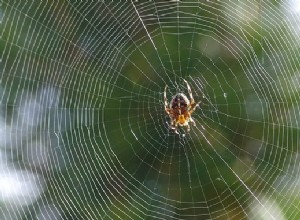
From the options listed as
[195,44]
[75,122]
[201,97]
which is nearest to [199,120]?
[201,97]

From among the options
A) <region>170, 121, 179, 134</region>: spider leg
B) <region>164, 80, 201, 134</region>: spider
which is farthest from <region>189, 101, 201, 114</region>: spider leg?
<region>170, 121, 179, 134</region>: spider leg

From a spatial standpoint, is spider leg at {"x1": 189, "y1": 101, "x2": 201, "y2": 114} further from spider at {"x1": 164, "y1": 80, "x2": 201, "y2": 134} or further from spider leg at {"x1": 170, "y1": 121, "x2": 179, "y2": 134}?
spider leg at {"x1": 170, "y1": 121, "x2": 179, "y2": 134}

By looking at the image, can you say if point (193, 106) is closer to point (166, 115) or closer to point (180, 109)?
point (180, 109)

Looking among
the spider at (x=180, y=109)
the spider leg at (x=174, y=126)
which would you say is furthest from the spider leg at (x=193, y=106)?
the spider leg at (x=174, y=126)

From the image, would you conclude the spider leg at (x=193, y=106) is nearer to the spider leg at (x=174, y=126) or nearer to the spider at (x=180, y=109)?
the spider at (x=180, y=109)

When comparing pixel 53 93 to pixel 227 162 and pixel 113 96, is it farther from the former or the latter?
pixel 227 162
